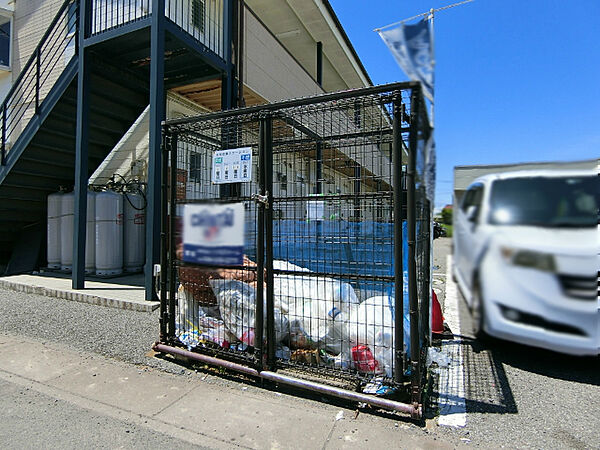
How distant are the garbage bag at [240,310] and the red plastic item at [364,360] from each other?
2.66 feet

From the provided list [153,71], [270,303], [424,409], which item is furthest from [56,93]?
[424,409]

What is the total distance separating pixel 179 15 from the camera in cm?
679

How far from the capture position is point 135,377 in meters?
3.67

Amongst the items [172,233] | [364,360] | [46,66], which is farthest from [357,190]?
Answer: [46,66]

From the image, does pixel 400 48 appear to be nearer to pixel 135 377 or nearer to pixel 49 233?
pixel 135 377

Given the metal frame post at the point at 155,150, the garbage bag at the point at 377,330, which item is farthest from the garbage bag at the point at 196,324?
the metal frame post at the point at 155,150

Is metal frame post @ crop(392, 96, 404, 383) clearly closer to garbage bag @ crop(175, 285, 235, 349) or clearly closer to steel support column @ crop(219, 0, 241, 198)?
garbage bag @ crop(175, 285, 235, 349)

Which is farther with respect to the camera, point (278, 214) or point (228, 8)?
point (228, 8)

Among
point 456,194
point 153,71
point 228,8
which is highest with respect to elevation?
point 228,8

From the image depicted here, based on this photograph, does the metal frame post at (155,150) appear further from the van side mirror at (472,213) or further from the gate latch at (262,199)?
the van side mirror at (472,213)

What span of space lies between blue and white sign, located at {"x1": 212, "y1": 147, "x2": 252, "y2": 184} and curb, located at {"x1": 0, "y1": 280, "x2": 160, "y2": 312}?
2.77m

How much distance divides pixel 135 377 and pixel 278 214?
2.13 m

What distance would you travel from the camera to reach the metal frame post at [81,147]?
6363mm

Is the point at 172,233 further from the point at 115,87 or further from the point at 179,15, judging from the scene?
the point at 115,87
